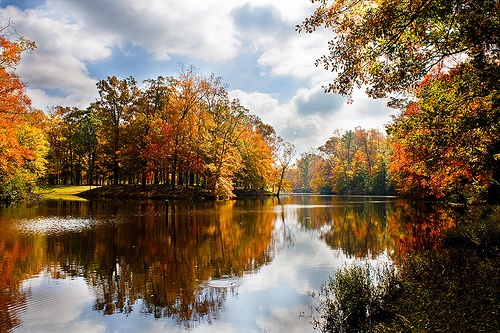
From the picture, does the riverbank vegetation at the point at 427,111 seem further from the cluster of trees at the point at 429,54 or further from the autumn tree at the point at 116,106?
the autumn tree at the point at 116,106

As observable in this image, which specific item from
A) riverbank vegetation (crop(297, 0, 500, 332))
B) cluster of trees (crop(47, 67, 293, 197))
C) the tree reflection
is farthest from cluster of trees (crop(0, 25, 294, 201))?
riverbank vegetation (crop(297, 0, 500, 332))

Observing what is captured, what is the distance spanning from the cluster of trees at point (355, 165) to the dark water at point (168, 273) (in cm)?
5617

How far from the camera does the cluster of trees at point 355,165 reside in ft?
254

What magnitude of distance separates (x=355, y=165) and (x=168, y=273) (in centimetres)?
8101

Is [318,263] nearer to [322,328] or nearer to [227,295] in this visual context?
[227,295]

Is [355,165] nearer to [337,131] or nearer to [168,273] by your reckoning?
→ [337,131]

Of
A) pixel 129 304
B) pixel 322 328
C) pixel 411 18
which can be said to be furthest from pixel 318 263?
pixel 411 18

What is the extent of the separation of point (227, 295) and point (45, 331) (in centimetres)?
400

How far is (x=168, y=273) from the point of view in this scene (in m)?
10.9

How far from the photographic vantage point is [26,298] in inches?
342

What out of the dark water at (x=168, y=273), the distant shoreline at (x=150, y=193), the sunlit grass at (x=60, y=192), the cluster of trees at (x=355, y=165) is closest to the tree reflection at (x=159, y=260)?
the dark water at (x=168, y=273)

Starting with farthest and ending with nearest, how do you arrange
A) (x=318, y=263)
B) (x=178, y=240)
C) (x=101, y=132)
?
(x=101, y=132) < (x=178, y=240) < (x=318, y=263)

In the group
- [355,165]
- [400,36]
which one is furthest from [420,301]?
[355,165]

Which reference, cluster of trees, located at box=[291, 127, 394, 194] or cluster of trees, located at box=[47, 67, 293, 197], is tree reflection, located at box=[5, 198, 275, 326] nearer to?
cluster of trees, located at box=[47, 67, 293, 197]
